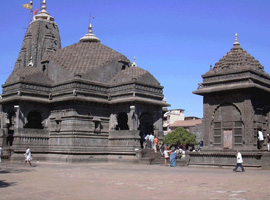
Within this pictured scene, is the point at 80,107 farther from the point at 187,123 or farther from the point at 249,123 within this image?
the point at 187,123

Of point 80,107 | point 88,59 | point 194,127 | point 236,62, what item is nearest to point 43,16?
point 88,59

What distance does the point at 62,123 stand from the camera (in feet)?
108

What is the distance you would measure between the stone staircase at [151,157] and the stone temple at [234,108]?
222 inches

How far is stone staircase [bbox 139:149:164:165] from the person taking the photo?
29859 mm

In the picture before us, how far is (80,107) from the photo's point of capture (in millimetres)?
32375

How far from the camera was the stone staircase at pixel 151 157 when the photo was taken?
29.9m

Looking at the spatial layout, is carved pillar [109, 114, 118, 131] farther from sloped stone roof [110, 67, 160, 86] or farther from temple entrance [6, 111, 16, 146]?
temple entrance [6, 111, 16, 146]

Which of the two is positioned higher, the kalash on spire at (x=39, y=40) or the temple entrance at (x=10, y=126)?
the kalash on spire at (x=39, y=40)

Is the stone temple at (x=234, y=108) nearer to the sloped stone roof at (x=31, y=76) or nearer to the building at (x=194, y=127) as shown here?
the sloped stone roof at (x=31, y=76)

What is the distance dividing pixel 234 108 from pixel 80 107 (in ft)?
44.9

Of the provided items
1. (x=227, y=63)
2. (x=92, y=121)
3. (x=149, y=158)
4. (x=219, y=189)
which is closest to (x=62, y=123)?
(x=92, y=121)

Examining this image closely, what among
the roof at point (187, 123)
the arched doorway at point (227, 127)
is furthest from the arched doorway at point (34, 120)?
the roof at point (187, 123)

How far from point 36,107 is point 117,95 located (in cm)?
716

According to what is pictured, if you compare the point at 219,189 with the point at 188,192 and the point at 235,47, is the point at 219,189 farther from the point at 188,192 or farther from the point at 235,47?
the point at 235,47
